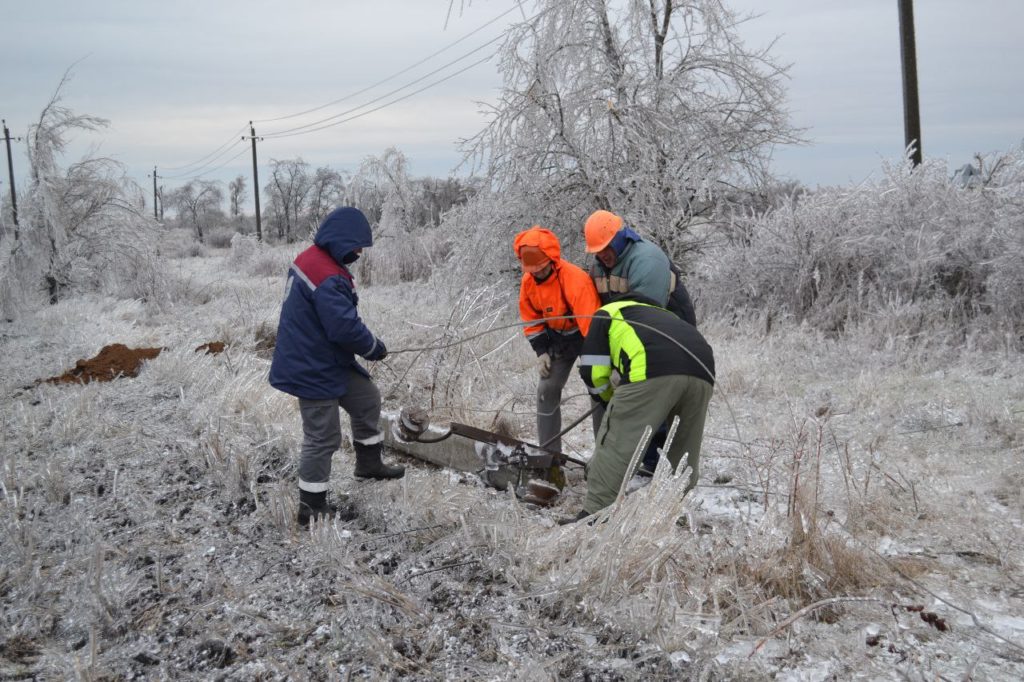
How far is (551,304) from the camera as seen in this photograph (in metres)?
4.75

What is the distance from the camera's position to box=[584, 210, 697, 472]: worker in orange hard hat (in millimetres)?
4480

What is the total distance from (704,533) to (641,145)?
6.12 meters

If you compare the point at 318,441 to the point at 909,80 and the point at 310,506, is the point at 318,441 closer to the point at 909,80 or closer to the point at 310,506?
the point at 310,506

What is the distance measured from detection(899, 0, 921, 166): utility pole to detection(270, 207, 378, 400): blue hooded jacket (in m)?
10.3

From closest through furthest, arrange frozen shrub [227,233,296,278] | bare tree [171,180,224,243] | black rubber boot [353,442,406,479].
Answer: black rubber boot [353,442,406,479] < frozen shrub [227,233,296,278] < bare tree [171,180,224,243]

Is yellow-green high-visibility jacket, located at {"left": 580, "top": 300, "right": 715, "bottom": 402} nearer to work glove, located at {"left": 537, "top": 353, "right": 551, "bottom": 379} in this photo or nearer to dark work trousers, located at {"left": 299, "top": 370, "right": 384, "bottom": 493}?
work glove, located at {"left": 537, "top": 353, "right": 551, "bottom": 379}

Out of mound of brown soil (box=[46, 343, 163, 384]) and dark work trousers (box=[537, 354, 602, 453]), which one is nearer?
dark work trousers (box=[537, 354, 602, 453])

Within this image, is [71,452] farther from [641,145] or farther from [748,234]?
[748,234]

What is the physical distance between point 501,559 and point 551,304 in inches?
73.9

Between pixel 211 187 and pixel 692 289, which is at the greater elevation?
pixel 211 187

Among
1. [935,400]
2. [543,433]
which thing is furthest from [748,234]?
[543,433]

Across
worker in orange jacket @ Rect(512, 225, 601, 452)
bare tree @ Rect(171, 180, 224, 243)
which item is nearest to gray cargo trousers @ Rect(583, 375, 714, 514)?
worker in orange jacket @ Rect(512, 225, 601, 452)

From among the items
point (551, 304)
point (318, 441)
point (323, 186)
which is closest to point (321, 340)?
point (318, 441)

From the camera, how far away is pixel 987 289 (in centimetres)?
835
